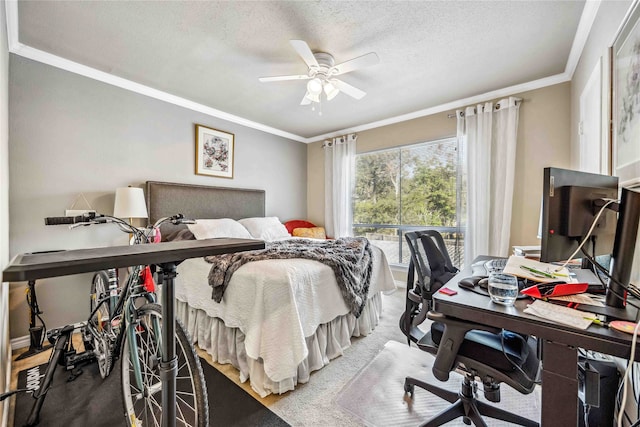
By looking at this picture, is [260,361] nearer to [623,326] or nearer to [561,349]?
[561,349]

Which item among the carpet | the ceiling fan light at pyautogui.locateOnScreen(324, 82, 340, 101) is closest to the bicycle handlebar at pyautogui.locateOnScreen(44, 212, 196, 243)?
the carpet

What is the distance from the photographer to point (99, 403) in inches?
64.2

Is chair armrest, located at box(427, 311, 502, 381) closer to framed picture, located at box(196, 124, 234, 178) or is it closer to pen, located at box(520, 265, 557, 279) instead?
pen, located at box(520, 265, 557, 279)

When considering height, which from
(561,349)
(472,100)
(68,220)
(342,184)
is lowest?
(561,349)

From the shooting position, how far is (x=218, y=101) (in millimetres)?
3338

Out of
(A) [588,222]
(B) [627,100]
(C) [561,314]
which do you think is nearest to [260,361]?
(C) [561,314]

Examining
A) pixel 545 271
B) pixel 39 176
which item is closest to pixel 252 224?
pixel 39 176

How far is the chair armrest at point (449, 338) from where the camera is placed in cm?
97

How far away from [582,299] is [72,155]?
375 cm

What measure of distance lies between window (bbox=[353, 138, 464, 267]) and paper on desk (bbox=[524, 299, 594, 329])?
270cm

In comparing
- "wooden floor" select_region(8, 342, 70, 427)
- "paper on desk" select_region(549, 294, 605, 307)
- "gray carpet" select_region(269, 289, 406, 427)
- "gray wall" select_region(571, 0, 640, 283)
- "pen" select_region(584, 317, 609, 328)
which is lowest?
"wooden floor" select_region(8, 342, 70, 427)

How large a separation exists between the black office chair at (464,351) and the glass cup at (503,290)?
0.11 m

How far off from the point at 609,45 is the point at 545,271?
1.47 m

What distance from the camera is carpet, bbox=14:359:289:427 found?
149cm
